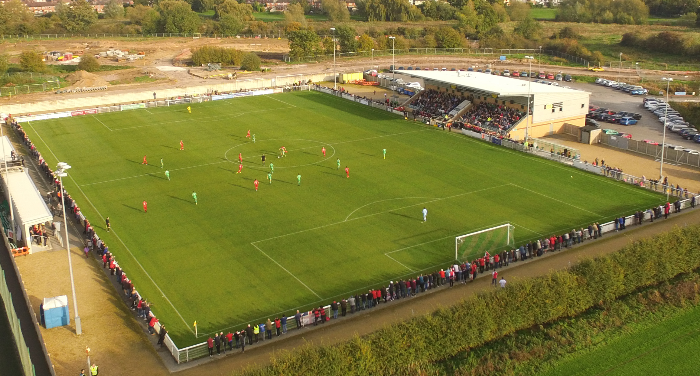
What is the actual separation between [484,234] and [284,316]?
45.3 feet

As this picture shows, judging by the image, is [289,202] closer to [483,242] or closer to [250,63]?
[483,242]

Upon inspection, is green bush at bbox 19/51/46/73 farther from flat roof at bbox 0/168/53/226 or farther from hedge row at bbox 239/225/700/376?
hedge row at bbox 239/225/700/376

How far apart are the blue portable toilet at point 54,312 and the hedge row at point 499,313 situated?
39.5 ft

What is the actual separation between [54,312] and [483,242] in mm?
22546

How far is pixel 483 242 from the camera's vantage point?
38656mm

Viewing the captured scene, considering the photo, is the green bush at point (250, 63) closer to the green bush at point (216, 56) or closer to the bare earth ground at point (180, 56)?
the bare earth ground at point (180, 56)

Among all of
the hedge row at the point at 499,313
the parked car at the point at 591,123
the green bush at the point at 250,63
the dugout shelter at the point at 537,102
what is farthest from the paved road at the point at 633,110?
the green bush at the point at 250,63

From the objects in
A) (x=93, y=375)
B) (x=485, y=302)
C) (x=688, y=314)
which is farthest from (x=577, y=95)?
(x=93, y=375)

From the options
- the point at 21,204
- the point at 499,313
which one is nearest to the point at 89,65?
the point at 21,204

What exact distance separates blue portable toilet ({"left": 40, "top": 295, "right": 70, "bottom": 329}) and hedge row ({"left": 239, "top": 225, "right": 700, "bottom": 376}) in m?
12.0

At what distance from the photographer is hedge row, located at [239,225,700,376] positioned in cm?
2495

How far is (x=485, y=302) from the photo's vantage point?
29.1m

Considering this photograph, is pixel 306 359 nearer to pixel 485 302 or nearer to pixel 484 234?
pixel 485 302

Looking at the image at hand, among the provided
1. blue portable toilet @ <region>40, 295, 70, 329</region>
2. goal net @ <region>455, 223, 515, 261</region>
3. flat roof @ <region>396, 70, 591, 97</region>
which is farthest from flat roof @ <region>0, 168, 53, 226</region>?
flat roof @ <region>396, 70, 591, 97</region>
